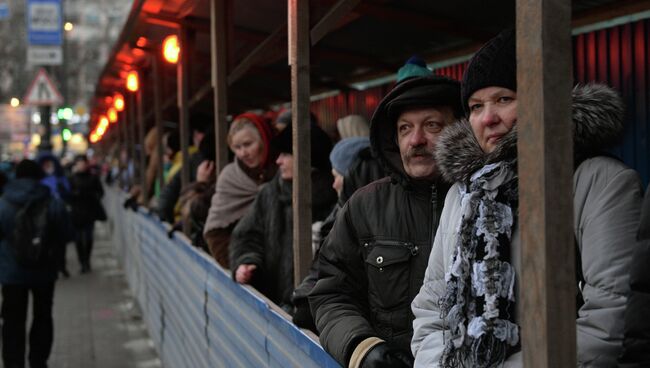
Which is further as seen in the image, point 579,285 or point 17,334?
point 17,334

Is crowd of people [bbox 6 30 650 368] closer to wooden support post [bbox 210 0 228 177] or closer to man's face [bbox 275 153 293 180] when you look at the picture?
man's face [bbox 275 153 293 180]

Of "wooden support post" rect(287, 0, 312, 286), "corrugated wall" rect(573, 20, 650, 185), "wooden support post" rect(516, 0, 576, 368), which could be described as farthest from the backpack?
"wooden support post" rect(516, 0, 576, 368)

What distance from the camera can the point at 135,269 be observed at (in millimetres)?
11844

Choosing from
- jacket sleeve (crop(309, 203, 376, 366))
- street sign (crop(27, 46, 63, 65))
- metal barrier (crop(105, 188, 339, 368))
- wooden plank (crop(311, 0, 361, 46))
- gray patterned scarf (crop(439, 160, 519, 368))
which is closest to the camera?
gray patterned scarf (crop(439, 160, 519, 368))

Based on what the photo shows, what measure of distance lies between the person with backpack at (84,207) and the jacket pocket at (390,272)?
13.0m

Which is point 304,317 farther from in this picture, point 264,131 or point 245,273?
point 264,131

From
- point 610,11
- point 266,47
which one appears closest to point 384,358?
point 266,47

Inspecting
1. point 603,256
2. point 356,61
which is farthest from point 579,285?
point 356,61

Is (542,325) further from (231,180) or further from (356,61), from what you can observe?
(356,61)

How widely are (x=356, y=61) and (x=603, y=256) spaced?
589 cm

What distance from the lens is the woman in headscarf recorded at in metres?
5.54

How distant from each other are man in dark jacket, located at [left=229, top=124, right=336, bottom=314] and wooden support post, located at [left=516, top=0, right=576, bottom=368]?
2.97 metres

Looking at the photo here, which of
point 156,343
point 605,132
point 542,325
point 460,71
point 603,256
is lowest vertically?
point 156,343

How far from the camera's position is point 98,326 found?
10539 millimetres
